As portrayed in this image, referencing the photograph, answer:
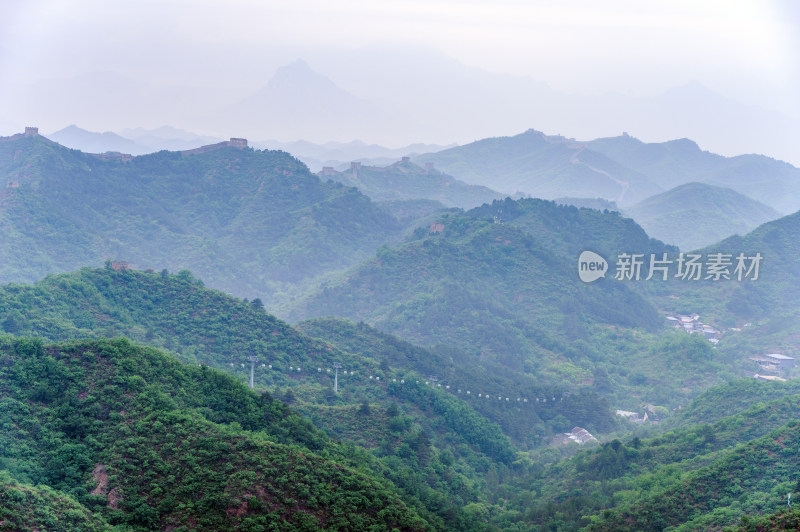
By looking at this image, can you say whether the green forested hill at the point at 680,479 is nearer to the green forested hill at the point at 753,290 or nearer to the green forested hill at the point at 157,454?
the green forested hill at the point at 157,454

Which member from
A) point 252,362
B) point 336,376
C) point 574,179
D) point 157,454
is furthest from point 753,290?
point 574,179

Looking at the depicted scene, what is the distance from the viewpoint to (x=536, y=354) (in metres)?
68.3

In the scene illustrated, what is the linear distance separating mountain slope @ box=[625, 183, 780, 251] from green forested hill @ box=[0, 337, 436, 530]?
107 meters

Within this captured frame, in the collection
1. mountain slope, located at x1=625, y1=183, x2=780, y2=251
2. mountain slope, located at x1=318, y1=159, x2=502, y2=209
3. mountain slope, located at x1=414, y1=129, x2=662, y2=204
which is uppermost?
mountain slope, located at x1=414, y1=129, x2=662, y2=204

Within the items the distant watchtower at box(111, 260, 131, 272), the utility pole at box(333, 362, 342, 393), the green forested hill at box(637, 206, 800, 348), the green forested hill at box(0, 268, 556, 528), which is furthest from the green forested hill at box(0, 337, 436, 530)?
the green forested hill at box(637, 206, 800, 348)

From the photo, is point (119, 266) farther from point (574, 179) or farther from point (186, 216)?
point (574, 179)

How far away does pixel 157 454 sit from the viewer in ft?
79.6

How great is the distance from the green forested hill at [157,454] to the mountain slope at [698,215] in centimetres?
→ 10661

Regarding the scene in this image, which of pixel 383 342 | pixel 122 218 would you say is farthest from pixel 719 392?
pixel 122 218

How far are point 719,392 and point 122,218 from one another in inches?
2830

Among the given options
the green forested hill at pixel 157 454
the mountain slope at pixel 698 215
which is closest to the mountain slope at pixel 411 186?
the mountain slope at pixel 698 215

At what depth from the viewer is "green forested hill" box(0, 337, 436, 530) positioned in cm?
2247

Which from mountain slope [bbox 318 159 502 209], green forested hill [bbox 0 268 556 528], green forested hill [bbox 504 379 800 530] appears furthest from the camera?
mountain slope [bbox 318 159 502 209]

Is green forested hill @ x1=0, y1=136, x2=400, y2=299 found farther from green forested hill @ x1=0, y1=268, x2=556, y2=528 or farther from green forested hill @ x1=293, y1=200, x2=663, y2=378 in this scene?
green forested hill @ x1=0, y1=268, x2=556, y2=528
